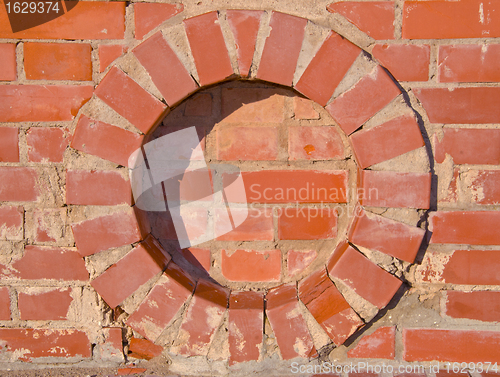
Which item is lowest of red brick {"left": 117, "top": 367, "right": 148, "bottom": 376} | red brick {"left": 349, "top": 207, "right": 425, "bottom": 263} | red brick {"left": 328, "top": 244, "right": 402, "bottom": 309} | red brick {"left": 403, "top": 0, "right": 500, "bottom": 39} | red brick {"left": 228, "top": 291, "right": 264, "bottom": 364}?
red brick {"left": 117, "top": 367, "right": 148, "bottom": 376}

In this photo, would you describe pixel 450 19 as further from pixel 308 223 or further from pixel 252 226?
pixel 252 226

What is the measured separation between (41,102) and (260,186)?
73cm

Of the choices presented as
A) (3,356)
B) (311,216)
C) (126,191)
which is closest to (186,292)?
(126,191)

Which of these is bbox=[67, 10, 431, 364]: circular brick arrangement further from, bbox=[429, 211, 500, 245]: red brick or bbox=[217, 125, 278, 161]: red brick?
bbox=[429, 211, 500, 245]: red brick

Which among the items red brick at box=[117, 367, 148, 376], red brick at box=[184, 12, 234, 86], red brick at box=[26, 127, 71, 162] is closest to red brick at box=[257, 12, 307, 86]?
red brick at box=[184, 12, 234, 86]

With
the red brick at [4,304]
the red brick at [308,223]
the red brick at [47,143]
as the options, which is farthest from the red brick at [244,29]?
the red brick at [4,304]

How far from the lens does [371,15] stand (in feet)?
3.09

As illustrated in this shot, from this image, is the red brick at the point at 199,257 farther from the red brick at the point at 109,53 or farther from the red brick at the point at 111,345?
the red brick at the point at 109,53

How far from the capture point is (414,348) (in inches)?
40.5

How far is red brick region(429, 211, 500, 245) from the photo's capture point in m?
0.97

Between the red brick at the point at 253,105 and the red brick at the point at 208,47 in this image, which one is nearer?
the red brick at the point at 208,47

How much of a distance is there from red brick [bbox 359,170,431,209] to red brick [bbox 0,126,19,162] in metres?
1.07

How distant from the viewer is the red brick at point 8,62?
0.98 meters

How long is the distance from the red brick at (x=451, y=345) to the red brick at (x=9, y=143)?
1.36 m
